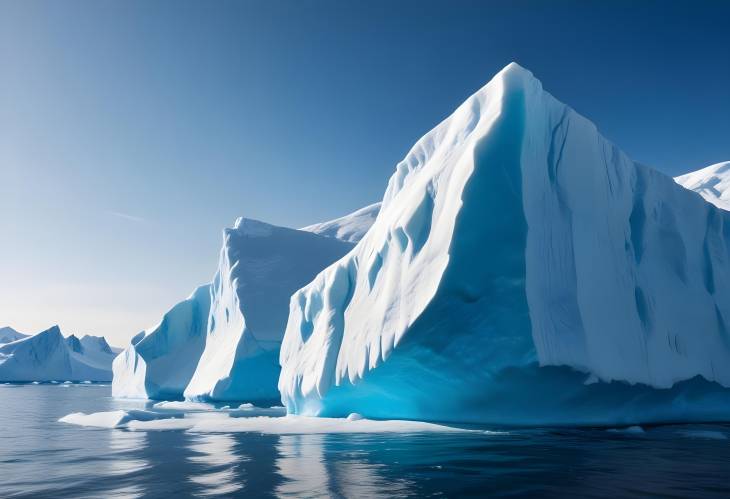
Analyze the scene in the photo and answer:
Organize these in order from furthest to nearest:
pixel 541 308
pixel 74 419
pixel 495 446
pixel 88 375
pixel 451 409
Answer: pixel 88 375
pixel 74 419
pixel 451 409
pixel 541 308
pixel 495 446

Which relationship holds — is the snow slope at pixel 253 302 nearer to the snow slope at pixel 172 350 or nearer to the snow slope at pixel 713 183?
the snow slope at pixel 172 350

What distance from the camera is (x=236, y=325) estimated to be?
2306cm

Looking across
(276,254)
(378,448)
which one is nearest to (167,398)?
(276,254)

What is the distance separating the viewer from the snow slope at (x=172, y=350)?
29.1 m

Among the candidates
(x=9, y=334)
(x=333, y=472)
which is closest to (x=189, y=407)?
(x=333, y=472)

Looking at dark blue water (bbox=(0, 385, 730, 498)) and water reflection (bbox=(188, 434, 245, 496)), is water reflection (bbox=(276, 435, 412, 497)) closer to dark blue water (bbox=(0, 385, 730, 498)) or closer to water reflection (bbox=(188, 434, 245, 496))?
dark blue water (bbox=(0, 385, 730, 498))

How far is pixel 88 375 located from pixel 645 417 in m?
68.4

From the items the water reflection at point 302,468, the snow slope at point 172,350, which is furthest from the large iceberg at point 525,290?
the snow slope at point 172,350

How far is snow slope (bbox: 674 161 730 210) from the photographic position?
2358 cm

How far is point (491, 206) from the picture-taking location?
10227 mm

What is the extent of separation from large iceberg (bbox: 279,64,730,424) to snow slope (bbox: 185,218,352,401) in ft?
27.6

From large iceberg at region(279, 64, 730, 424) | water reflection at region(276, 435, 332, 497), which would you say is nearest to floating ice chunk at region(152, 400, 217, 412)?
large iceberg at region(279, 64, 730, 424)

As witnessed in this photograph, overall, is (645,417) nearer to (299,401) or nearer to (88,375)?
(299,401)

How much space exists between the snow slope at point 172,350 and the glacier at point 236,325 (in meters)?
0.05
